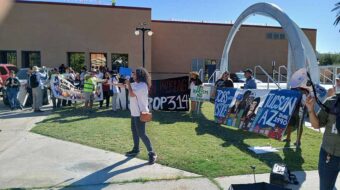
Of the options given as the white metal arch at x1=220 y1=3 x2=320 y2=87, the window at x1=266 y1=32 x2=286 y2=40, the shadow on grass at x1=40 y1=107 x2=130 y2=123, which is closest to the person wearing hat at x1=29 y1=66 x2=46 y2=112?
the shadow on grass at x1=40 y1=107 x2=130 y2=123

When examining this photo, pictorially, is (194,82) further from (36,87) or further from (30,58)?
(30,58)

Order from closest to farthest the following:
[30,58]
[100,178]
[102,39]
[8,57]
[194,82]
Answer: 1. [100,178]
2. [194,82]
3. [8,57]
4. [30,58]
5. [102,39]

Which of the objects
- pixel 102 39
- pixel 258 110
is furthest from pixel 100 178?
pixel 102 39

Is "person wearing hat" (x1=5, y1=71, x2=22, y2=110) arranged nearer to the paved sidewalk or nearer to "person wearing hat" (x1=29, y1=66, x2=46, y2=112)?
"person wearing hat" (x1=29, y1=66, x2=46, y2=112)

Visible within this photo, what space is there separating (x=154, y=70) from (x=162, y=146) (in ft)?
98.3

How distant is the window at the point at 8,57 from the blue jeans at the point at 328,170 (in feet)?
109

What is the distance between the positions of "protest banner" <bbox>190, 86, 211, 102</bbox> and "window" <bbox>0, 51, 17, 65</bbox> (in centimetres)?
2415

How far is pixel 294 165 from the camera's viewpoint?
22.6ft

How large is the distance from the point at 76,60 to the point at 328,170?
3321cm

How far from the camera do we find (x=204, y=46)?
38719mm

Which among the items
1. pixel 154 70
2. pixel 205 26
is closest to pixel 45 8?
pixel 154 70

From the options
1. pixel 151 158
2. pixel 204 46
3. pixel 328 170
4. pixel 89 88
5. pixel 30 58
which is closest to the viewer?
pixel 328 170

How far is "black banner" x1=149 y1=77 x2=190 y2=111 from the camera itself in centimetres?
1428

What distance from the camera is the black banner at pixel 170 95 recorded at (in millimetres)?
14281
